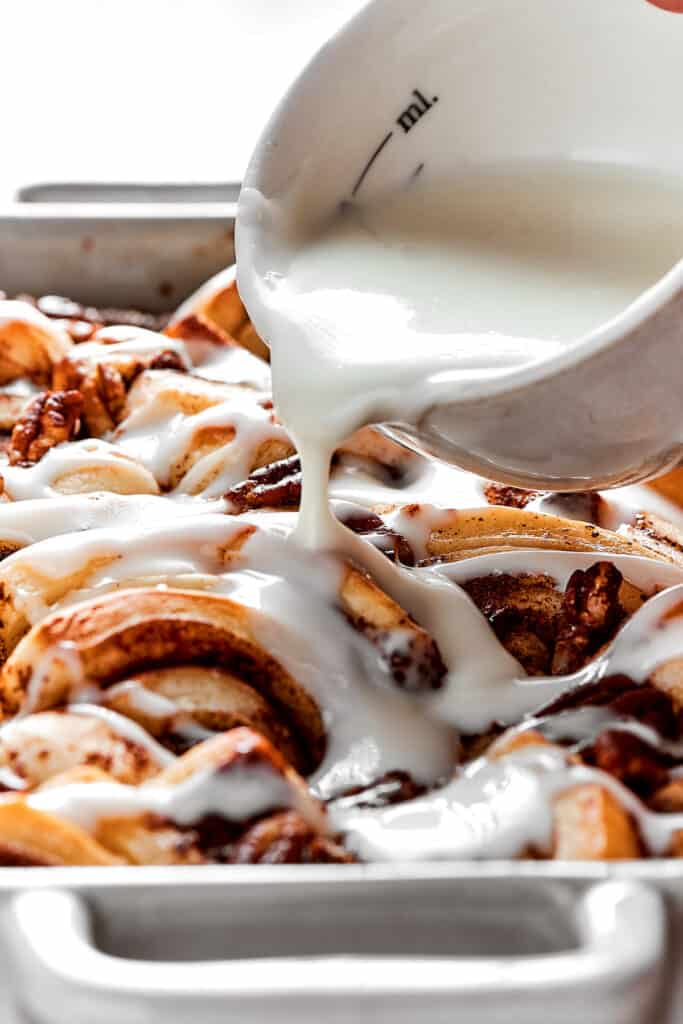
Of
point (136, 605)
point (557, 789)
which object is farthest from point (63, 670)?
point (557, 789)

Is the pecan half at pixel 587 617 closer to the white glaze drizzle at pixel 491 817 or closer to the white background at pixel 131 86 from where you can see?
the white glaze drizzle at pixel 491 817

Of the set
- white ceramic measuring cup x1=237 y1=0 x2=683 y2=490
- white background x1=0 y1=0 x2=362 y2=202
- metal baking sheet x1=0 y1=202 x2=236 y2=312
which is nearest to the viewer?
white ceramic measuring cup x1=237 y1=0 x2=683 y2=490

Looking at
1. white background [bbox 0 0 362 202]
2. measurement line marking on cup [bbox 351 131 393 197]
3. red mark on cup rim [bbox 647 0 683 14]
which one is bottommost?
white background [bbox 0 0 362 202]

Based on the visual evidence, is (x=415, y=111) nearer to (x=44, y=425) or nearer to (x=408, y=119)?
(x=408, y=119)

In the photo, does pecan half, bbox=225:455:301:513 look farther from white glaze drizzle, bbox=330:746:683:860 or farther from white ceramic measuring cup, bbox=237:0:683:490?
white glaze drizzle, bbox=330:746:683:860

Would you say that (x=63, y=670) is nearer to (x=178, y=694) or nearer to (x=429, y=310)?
(x=178, y=694)

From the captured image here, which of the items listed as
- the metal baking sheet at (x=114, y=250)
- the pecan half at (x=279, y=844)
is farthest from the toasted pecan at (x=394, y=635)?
the metal baking sheet at (x=114, y=250)

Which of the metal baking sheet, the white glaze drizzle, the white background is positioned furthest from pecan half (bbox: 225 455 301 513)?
the white background

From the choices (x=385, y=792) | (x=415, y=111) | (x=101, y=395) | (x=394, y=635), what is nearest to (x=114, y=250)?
(x=101, y=395)

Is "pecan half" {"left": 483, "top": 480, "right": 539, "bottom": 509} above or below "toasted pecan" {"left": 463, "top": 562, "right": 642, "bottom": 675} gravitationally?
below
